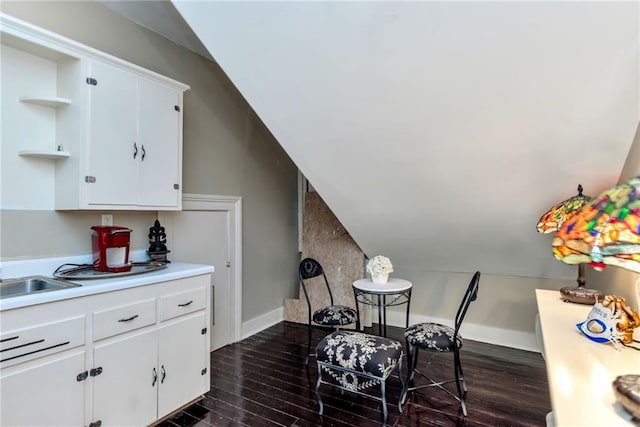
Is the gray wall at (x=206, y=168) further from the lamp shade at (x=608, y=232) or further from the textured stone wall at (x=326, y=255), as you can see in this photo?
the lamp shade at (x=608, y=232)

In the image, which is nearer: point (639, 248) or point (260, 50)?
point (639, 248)

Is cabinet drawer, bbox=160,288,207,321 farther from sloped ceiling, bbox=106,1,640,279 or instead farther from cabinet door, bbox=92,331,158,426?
sloped ceiling, bbox=106,1,640,279

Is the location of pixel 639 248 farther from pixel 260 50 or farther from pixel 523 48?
pixel 260 50

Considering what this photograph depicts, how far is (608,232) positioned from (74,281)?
2.49 m

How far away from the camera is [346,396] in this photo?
2580 millimetres

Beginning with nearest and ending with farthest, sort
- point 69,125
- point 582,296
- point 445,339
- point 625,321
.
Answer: point 625,321, point 582,296, point 69,125, point 445,339

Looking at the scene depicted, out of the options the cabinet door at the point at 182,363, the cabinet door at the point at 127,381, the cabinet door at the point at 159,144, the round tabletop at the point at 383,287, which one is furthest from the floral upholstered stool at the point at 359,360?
the cabinet door at the point at 159,144

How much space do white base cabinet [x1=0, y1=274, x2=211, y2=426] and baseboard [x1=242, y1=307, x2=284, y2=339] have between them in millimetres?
1275

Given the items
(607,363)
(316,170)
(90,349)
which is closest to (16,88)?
(90,349)

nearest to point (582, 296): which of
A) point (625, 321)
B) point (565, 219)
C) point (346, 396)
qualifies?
point (565, 219)

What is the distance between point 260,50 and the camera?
213 centimetres

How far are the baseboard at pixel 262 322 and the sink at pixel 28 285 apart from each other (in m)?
2.15

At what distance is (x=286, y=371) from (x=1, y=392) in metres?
1.98

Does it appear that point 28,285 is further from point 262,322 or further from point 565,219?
point 565,219
